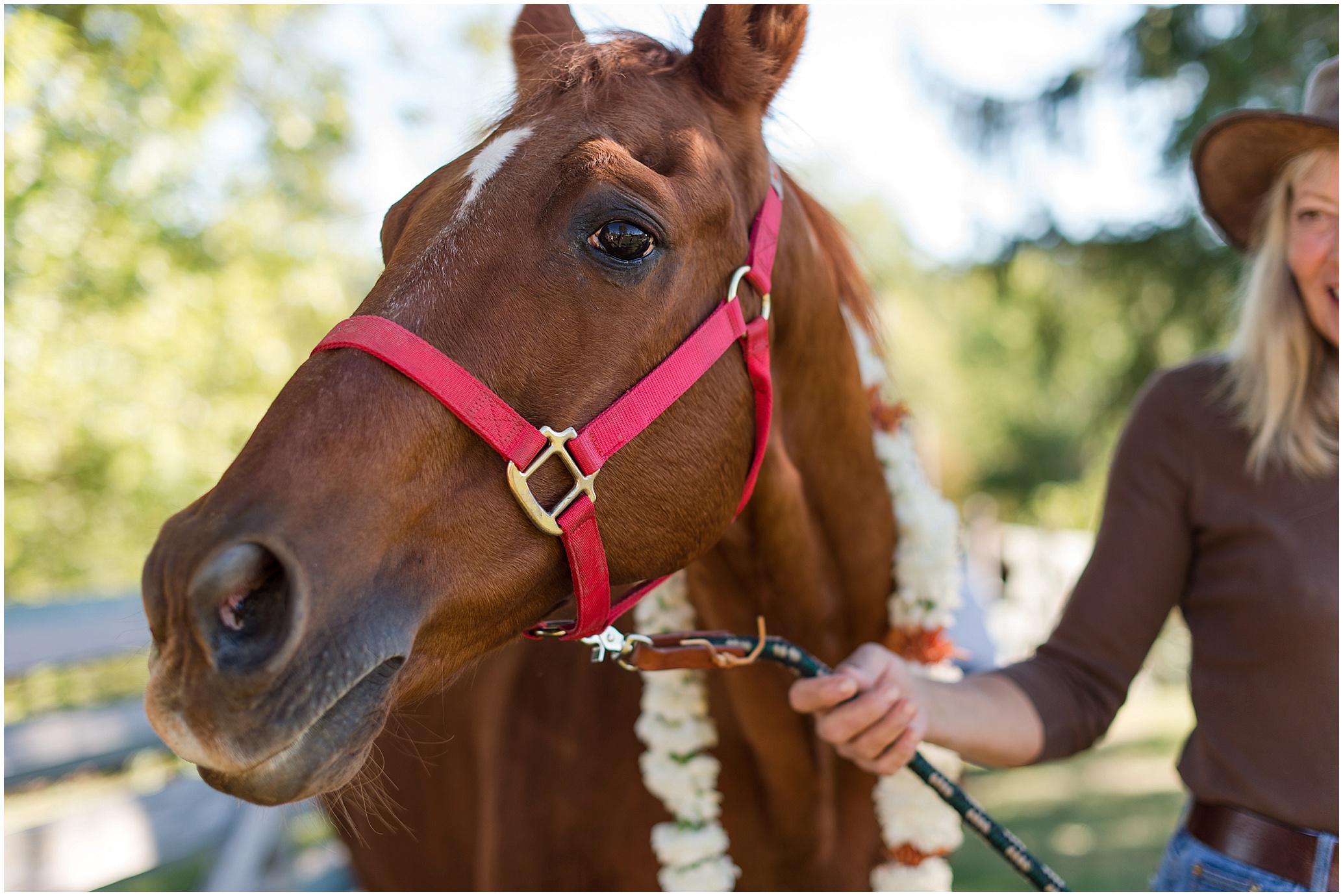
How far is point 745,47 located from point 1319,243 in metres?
1.32

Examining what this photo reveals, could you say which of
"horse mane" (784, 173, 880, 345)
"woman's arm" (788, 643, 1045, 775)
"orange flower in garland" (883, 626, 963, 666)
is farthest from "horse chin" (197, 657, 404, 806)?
"horse mane" (784, 173, 880, 345)

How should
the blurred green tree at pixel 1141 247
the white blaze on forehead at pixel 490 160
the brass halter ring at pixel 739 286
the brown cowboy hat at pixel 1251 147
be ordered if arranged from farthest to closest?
the blurred green tree at pixel 1141 247, the brown cowboy hat at pixel 1251 147, the brass halter ring at pixel 739 286, the white blaze on forehead at pixel 490 160

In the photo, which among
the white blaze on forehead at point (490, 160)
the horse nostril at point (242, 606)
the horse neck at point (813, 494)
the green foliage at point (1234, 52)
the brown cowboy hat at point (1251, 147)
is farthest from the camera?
the green foliage at point (1234, 52)

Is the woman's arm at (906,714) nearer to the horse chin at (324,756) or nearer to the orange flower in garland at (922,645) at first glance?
the orange flower in garland at (922,645)

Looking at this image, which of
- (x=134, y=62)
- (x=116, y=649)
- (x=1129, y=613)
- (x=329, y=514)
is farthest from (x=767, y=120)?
(x=134, y=62)

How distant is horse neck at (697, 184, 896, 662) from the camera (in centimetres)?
170

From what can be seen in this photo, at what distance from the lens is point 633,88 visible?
1.51 metres

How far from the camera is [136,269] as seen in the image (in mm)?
6227

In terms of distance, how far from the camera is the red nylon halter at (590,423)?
119 cm

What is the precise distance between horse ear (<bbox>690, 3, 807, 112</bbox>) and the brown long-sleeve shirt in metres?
1.19

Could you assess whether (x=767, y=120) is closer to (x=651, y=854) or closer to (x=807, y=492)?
(x=807, y=492)

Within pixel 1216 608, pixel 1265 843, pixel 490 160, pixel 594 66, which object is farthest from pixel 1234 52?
pixel 490 160

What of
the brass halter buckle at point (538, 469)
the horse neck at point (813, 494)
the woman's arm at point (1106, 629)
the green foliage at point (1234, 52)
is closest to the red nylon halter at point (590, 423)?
the brass halter buckle at point (538, 469)

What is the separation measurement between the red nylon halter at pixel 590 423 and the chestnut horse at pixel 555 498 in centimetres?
3
